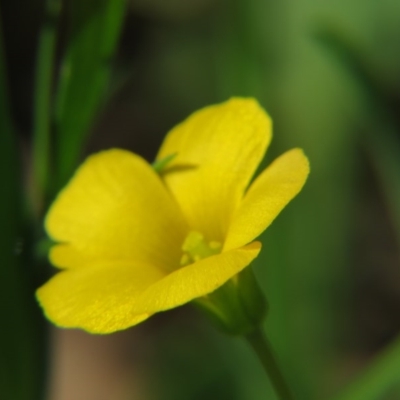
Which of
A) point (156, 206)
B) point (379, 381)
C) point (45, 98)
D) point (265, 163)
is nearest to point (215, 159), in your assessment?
point (156, 206)

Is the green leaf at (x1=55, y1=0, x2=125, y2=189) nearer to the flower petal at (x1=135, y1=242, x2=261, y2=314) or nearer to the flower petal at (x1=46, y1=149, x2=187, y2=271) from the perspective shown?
the flower petal at (x1=46, y1=149, x2=187, y2=271)

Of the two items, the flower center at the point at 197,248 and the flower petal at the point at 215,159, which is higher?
the flower petal at the point at 215,159

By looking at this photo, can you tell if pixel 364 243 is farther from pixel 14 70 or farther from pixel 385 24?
pixel 14 70

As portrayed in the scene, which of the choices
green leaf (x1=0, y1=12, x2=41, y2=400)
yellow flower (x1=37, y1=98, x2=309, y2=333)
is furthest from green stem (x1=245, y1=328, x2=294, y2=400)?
A: green leaf (x1=0, y1=12, x2=41, y2=400)

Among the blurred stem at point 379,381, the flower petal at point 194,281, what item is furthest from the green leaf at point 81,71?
the blurred stem at point 379,381

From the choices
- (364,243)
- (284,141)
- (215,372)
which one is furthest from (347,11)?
(215,372)

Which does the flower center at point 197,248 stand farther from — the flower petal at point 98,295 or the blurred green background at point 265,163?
the blurred green background at point 265,163

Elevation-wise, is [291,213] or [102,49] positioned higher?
[102,49]
